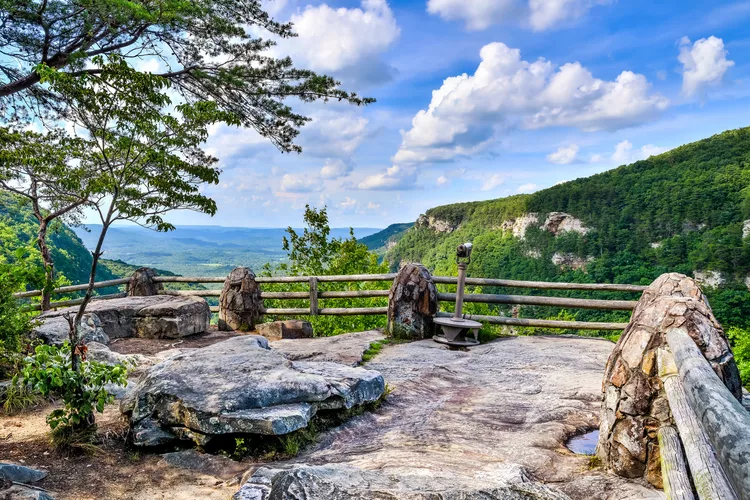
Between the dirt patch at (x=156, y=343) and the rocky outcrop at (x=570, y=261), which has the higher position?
the rocky outcrop at (x=570, y=261)

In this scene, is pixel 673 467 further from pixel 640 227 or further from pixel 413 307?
pixel 640 227

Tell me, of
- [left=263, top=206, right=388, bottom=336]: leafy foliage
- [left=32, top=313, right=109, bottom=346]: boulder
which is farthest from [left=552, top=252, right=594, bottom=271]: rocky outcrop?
[left=32, top=313, right=109, bottom=346]: boulder

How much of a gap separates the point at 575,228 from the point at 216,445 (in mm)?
58922

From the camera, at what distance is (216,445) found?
3.53 meters

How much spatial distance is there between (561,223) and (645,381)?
61.3 m

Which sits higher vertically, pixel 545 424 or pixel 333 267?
pixel 333 267

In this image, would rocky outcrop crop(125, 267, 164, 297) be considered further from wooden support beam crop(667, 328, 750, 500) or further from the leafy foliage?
wooden support beam crop(667, 328, 750, 500)

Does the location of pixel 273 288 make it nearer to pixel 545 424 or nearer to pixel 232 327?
pixel 232 327

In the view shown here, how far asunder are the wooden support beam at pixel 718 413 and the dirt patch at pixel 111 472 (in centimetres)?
264

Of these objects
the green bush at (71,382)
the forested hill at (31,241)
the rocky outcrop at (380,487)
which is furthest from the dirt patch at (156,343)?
the rocky outcrop at (380,487)

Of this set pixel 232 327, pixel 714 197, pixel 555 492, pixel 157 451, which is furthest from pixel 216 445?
pixel 714 197

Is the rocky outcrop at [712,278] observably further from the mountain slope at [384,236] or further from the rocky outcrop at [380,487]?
the mountain slope at [384,236]

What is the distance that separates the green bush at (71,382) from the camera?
3416 mm

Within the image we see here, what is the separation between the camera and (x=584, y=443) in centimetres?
340
